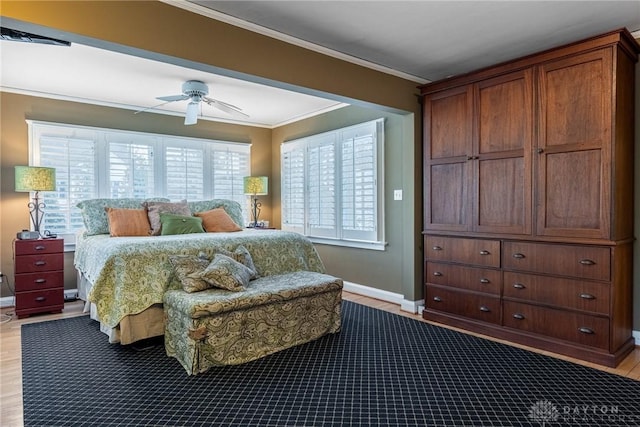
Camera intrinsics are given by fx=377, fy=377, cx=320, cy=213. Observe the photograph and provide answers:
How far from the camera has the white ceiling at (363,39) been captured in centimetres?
254

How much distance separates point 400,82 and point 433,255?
5.88 ft

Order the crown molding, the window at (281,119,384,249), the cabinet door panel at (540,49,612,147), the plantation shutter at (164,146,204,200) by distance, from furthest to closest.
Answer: the plantation shutter at (164,146,204,200) → the window at (281,119,384,249) → the cabinet door panel at (540,49,612,147) → the crown molding

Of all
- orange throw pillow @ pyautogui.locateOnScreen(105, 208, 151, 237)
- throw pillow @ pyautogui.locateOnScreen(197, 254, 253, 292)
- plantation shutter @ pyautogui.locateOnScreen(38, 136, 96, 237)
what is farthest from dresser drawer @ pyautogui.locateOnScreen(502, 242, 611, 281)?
plantation shutter @ pyautogui.locateOnScreen(38, 136, 96, 237)

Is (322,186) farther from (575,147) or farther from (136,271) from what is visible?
(575,147)

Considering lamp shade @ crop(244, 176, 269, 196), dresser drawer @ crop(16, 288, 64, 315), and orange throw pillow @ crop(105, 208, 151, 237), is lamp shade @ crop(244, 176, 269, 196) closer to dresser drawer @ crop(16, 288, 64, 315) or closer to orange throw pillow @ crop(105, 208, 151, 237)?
orange throw pillow @ crop(105, 208, 151, 237)

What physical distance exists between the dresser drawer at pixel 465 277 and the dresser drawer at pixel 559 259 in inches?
6.9

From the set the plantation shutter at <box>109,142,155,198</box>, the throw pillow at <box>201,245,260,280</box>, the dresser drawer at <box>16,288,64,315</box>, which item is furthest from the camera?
the plantation shutter at <box>109,142,155,198</box>

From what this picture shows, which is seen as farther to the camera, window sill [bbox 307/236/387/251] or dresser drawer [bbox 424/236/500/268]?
window sill [bbox 307/236/387/251]

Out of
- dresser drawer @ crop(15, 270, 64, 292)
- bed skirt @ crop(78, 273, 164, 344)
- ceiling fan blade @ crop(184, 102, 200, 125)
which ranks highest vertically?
ceiling fan blade @ crop(184, 102, 200, 125)

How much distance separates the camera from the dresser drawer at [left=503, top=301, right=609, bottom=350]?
274 cm

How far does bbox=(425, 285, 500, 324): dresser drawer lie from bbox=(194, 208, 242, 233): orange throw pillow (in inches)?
92.7

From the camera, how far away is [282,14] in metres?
2.61

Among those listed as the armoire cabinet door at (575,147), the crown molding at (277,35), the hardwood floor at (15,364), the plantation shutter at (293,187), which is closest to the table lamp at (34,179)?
the hardwood floor at (15,364)

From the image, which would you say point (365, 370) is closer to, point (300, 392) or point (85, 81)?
point (300, 392)
